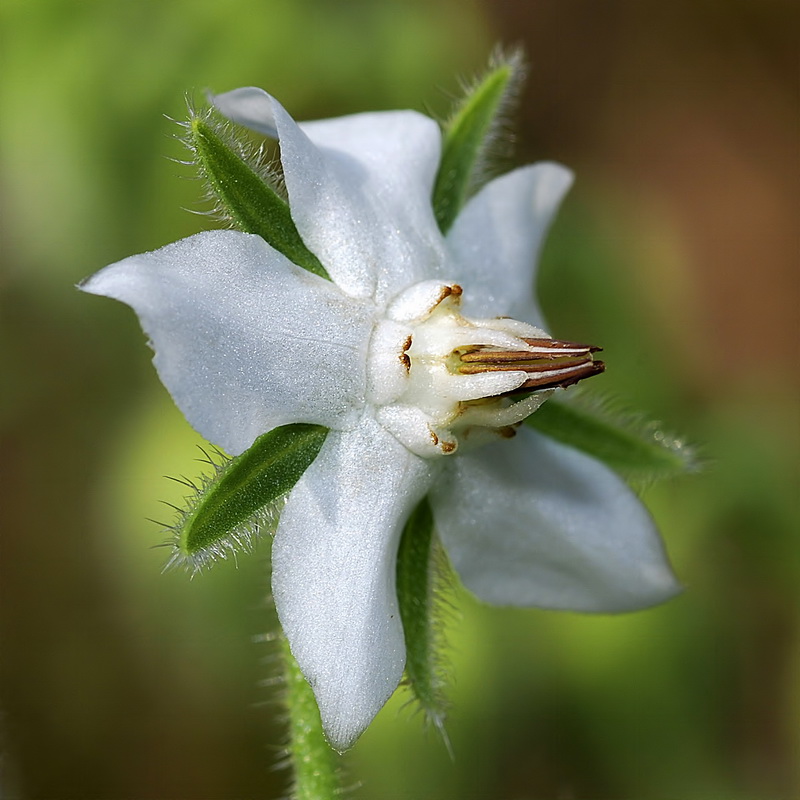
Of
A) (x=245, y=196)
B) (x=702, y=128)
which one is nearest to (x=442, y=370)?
(x=245, y=196)

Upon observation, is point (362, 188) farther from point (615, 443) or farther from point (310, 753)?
point (310, 753)

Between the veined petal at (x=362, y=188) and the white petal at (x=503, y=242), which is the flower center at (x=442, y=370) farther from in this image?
the white petal at (x=503, y=242)

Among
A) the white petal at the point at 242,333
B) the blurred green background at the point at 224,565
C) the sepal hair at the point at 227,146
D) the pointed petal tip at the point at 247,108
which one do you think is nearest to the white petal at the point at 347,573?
the white petal at the point at 242,333

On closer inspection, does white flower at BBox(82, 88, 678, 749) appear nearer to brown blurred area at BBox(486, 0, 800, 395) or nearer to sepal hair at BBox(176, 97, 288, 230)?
sepal hair at BBox(176, 97, 288, 230)

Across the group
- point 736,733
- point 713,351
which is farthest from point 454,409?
point 713,351

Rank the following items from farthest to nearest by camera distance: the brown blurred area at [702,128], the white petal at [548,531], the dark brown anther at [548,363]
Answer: the brown blurred area at [702,128] → the white petal at [548,531] → the dark brown anther at [548,363]

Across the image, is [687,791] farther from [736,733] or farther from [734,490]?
[734,490]
